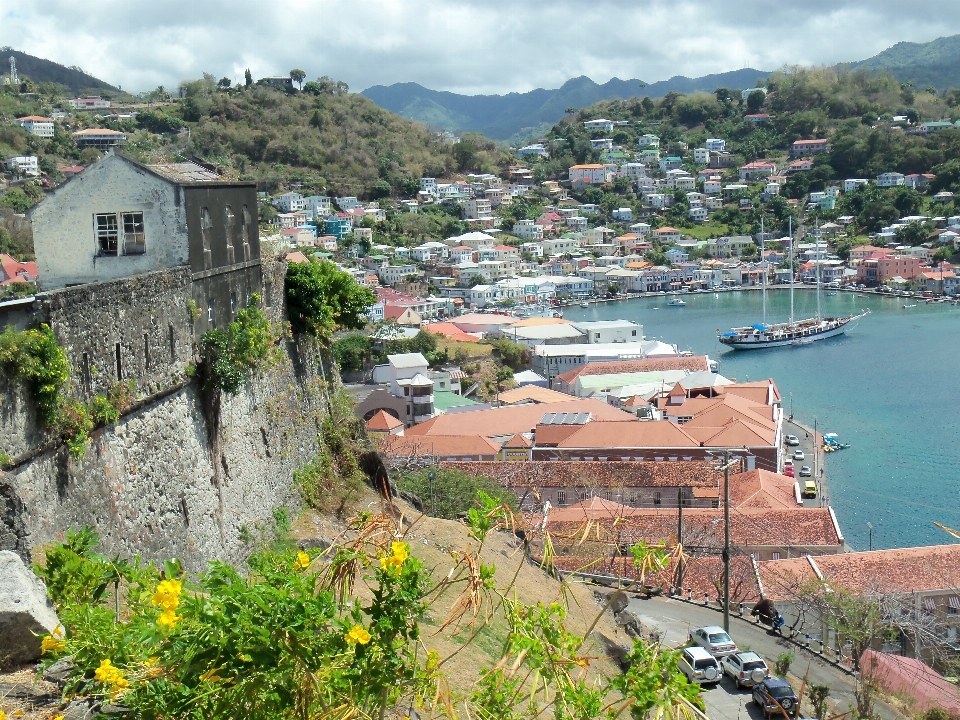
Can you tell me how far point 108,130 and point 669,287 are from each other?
4590 centimetres

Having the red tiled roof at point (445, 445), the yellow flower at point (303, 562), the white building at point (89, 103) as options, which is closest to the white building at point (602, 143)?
the white building at point (89, 103)

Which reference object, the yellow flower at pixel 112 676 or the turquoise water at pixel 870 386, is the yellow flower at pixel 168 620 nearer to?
the yellow flower at pixel 112 676

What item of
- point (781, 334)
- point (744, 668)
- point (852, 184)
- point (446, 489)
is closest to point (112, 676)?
point (744, 668)

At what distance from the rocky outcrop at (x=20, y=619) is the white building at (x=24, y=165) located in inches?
2349

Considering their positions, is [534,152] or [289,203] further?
[534,152]

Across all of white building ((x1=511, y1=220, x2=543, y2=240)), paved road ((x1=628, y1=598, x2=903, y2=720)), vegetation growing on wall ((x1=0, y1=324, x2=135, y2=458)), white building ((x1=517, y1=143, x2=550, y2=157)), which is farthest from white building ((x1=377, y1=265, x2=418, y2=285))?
vegetation growing on wall ((x1=0, y1=324, x2=135, y2=458))

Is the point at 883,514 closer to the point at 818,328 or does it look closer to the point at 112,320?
the point at 112,320

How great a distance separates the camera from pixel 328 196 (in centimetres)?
8988

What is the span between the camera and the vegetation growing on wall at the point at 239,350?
28.6 ft

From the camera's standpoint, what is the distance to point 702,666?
450 inches

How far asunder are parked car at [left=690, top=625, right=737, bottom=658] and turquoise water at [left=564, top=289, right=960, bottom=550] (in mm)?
12908

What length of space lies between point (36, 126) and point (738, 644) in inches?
2887

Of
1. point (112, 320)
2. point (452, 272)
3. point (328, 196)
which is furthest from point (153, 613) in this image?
point (328, 196)

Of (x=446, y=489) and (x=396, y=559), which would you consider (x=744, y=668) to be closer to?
(x=446, y=489)
